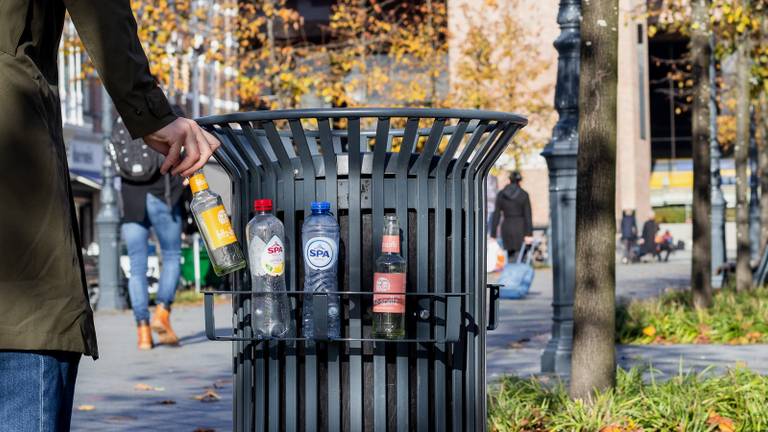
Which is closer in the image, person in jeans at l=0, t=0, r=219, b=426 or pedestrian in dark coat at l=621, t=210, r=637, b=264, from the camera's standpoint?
person in jeans at l=0, t=0, r=219, b=426

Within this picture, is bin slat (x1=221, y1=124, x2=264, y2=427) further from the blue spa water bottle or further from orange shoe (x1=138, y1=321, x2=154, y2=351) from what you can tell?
orange shoe (x1=138, y1=321, x2=154, y2=351)

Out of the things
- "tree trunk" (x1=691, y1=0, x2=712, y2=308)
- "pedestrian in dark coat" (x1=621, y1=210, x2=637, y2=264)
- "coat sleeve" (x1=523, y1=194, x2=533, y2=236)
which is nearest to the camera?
"tree trunk" (x1=691, y1=0, x2=712, y2=308)

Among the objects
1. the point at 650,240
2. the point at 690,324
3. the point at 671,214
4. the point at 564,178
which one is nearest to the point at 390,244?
the point at 564,178

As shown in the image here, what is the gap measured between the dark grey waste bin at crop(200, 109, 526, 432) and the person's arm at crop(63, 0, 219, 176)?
46.3 inches

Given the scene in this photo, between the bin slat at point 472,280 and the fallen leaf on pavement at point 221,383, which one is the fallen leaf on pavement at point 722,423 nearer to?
the bin slat at point 472,280

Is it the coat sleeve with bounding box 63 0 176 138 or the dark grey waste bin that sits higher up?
the coat sleeve with bounding box 63 0 176 138

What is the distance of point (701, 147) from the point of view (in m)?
13.9

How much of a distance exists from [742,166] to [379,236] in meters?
18.8

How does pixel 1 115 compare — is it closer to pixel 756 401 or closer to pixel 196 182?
pixel 196 182

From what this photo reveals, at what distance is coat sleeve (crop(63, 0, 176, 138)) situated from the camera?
2629mm

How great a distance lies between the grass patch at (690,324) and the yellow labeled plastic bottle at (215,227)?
7904 mm

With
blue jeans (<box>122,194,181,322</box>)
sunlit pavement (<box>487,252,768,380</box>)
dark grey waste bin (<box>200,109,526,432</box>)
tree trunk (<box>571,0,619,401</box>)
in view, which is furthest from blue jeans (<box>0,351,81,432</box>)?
blue jeans (<box>122,194,181,322</box>)

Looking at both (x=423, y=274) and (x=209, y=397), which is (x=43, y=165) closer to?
(x=423, y=274)

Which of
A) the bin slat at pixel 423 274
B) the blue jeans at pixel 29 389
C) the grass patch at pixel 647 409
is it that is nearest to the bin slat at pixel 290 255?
the bin slat at pixel 423 274
